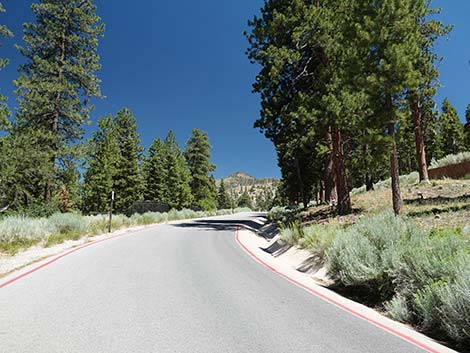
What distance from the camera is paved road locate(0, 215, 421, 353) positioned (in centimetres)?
375

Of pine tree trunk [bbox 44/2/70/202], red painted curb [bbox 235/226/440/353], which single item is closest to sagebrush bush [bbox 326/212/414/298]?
red painted curb [bbox 235/226/440/353]

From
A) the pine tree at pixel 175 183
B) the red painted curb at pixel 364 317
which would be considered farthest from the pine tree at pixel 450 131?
the red painted curb at pixel 364 317

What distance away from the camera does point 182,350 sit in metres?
3.57

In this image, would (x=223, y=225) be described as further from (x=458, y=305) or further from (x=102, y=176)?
(x=458, y=305)

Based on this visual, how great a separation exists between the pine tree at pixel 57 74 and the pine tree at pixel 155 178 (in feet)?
88.1

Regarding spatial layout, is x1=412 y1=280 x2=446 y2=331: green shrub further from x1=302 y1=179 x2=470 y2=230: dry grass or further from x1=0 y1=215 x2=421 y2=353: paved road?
x1=302 y1=179 x2=470 y2=230: dry grass

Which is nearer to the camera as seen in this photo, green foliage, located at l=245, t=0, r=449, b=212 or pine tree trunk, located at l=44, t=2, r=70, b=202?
green foliage, located at l=245, t=0, r=449, b=212

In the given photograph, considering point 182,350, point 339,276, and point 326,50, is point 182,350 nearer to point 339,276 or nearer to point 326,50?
point 339,276

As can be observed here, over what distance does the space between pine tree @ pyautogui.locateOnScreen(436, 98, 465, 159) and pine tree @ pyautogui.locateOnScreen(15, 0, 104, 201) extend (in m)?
50.1

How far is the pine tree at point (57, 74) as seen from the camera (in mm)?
20005

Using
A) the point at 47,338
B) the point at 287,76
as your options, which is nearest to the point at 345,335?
the point at 47,338

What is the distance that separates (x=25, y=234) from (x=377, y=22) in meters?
16.4

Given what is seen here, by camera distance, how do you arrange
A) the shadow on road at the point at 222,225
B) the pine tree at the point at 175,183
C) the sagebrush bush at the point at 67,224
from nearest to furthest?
the sagebrush bush at the point at 67,224
the shadow on road at the point at 222,225
the pine tree at the point at 175,183

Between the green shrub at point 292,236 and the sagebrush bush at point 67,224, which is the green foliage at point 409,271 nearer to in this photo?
the green shrub at point 292,236
